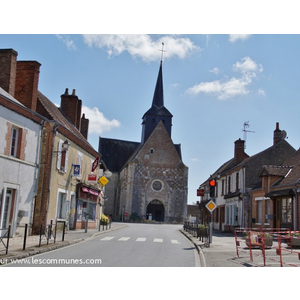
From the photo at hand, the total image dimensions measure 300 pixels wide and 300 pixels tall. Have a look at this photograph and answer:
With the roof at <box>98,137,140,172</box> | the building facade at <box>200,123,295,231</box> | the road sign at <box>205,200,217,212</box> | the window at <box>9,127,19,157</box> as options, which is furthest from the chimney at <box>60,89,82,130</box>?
the roof at <box>98,137,140,172</box>

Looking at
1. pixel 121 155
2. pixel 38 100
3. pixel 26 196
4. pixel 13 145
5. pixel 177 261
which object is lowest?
pixel 177 261

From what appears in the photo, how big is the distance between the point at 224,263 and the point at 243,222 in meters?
18.5

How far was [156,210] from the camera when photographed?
56.2 metres

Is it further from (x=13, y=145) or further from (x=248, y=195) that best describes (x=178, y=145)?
(x=13, y=145)

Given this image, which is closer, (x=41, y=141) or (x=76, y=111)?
(x=41, y=141)

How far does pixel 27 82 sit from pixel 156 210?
125 ft

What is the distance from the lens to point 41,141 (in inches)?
779

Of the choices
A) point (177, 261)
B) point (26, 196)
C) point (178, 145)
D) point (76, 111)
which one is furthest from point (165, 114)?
point (177, 261)

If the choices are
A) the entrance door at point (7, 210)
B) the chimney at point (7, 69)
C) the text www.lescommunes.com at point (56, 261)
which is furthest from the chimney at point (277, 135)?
the text www.lescommunes.com at point (56, 261)

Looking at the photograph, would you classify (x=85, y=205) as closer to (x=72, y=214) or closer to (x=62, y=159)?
(x=72, y=214)

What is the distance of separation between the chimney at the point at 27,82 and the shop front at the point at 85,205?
277 inches

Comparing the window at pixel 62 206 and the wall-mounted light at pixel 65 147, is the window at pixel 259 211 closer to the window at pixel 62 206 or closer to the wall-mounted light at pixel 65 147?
the window at pixel 62 206

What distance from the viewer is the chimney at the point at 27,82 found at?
20.6m

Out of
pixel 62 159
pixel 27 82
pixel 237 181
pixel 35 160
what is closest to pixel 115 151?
pixel 237 181
